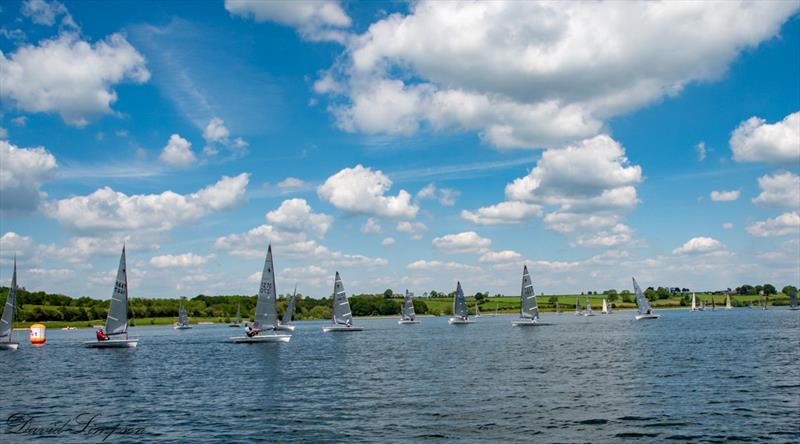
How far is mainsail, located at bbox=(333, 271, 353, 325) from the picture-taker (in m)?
132

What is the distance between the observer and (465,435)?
3212cm

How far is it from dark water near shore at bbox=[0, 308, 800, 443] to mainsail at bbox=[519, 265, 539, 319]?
61080 mm

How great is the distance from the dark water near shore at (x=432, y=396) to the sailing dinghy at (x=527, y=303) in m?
61.3

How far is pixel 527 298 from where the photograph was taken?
149 m

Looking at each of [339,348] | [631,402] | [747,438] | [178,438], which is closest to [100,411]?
[178,438]

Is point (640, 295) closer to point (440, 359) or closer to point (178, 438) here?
point (440, 359)

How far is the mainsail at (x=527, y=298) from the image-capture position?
470 feet

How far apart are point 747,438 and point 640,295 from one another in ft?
579

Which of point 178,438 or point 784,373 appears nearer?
point 178,438

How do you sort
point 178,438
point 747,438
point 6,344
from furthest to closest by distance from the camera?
point 6,344 → point 178,438 → point 747,438

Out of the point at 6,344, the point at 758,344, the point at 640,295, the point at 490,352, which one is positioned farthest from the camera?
the point at 640,295

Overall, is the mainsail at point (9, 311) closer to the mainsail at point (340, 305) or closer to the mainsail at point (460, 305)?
the mainsail at point (340, 305)

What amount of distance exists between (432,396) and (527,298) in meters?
108

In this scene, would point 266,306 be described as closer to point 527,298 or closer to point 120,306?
point 120,306
